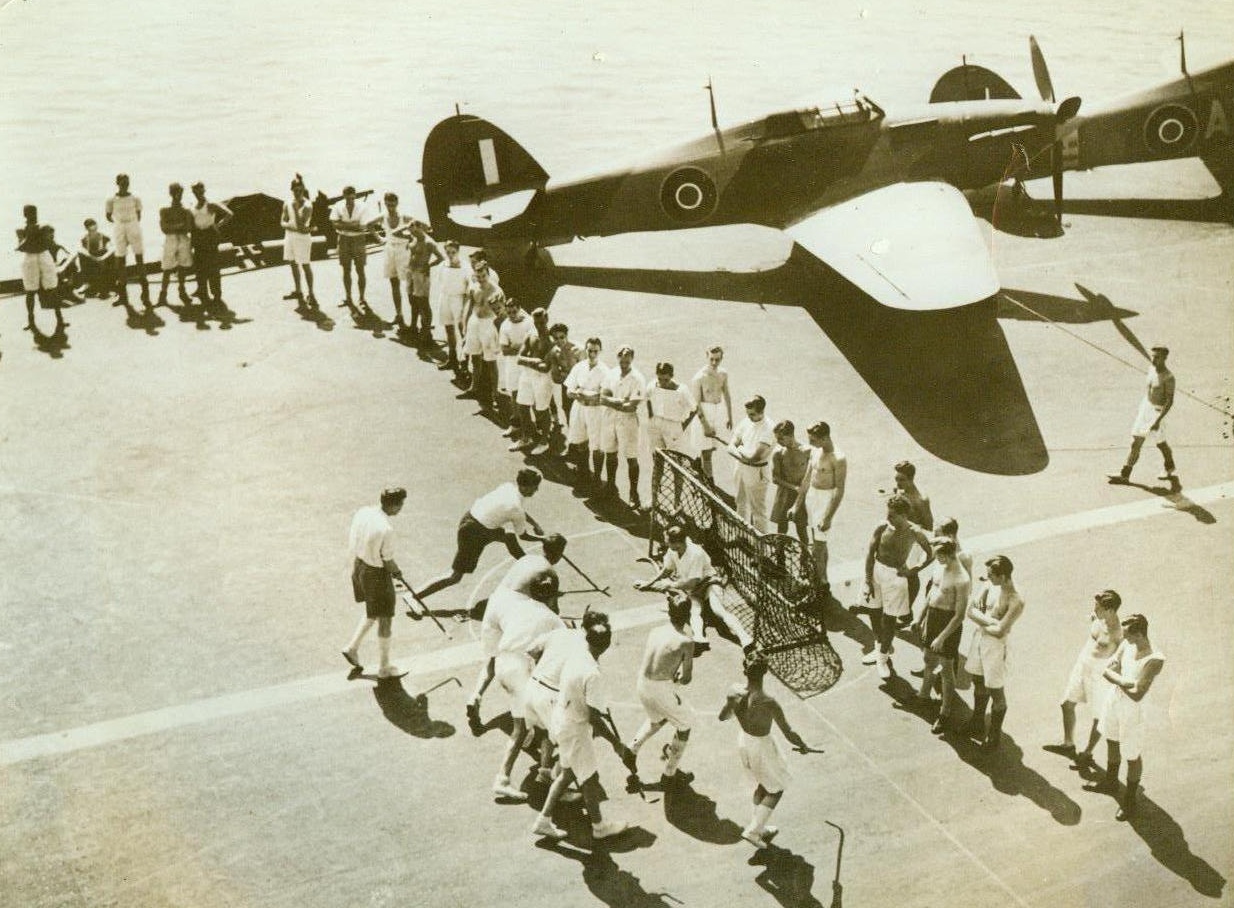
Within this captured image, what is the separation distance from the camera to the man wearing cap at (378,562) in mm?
12367

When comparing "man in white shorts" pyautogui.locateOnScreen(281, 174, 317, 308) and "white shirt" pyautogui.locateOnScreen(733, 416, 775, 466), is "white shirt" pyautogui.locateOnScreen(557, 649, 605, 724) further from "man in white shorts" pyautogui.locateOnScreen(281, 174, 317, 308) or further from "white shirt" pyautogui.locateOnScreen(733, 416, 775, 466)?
"man in white shorts" pyautogui.locateOnScreen(281, 174, 317, 308)

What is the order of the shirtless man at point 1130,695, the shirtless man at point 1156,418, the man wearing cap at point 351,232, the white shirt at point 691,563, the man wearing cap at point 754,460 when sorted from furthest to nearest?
the man wearing cap at point 351,232
the shirtless man at point 1156,418
the man wearing cap at point 754,460
the white shirt at point 691,563
the shirtless man at point 1130,695

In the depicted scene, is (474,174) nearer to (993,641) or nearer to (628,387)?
(628,387)

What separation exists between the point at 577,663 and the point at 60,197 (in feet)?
78.2

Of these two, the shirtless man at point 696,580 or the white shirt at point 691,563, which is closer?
the shirtless man at point 696,580

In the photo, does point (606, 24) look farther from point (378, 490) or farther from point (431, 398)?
point (378, 490)

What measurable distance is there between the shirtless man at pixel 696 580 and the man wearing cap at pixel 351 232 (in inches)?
405

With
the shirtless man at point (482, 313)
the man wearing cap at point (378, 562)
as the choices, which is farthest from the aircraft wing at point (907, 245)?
the man wearing cap at point (378, 562)

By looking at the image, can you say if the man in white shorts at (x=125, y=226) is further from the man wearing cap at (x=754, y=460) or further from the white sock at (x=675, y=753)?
the white sock at (x=675, y=753)

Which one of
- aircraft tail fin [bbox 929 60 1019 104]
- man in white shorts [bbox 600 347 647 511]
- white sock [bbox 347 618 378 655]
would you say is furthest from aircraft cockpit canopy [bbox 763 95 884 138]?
white sock [bbox 347 618 378 655]

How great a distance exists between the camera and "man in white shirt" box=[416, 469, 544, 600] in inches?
519

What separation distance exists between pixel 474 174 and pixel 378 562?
12.3 m

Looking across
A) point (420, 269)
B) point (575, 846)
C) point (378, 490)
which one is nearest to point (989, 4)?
point (420, 269)

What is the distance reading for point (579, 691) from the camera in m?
10.3
